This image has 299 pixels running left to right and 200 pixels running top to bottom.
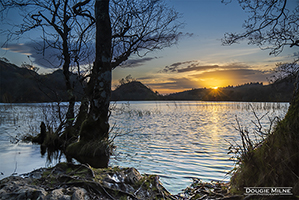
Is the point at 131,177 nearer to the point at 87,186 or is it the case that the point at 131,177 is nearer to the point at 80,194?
the point at 87,186

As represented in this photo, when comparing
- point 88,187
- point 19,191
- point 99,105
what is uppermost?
point 99,105

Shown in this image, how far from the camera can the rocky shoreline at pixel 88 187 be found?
9.50 feet

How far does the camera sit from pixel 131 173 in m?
4.15

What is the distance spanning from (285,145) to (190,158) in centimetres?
454

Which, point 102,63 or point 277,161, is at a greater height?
point 102,63

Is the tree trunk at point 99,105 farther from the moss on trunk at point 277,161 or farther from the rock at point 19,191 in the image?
the moss on trunk at point 277,161

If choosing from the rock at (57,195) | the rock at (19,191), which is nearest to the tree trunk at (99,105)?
the rock at (19,191)

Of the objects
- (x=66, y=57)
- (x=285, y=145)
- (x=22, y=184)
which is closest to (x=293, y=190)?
(x=285, y=145)

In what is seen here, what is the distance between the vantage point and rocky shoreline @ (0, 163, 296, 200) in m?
2.89

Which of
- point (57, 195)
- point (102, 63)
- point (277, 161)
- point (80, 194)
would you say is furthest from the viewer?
point (102, 63)

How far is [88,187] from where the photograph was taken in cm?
328

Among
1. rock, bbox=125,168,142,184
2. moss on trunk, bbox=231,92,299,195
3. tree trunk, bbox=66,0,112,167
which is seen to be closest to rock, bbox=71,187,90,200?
rock, bbox=125,168,142,184

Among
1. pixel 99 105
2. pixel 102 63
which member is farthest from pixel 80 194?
pixel 102 63

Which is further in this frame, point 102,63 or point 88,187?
point 102,63
